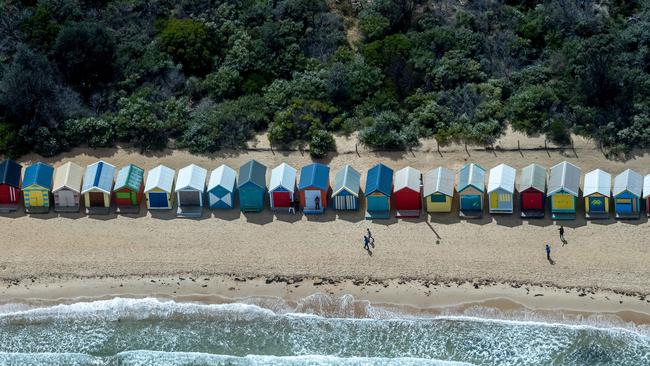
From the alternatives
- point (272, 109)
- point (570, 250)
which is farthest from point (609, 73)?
point (272, 109)

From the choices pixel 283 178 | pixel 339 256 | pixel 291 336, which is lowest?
pixel 291 336

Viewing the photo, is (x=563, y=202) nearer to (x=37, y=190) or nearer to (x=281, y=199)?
(x=281, y=199)

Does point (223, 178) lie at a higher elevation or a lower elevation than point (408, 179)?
higher

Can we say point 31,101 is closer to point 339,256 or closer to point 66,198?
point 66,198

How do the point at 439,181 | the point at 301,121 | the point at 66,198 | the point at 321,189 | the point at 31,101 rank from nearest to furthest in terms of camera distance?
the point at 439,181 → the point at 321,189 → the point at 66,198 → the point at 31,101 → the point at 301,121

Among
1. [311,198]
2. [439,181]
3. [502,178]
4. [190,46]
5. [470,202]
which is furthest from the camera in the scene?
[190,46]

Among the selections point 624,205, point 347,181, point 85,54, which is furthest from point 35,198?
point 624,205

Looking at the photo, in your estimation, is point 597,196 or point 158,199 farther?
point 158,199

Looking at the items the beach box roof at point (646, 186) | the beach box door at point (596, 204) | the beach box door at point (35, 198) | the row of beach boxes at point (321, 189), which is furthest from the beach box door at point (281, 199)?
the beach box roof at point (646, 186)

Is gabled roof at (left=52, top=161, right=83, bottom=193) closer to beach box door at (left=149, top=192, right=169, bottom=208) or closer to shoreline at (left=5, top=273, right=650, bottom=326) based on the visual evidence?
beach box door at (left=149, top=192, right=169, bottom=208)
